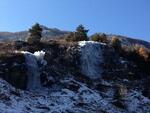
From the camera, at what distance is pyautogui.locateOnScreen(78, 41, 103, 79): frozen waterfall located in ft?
156

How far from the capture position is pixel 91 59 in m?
49.2

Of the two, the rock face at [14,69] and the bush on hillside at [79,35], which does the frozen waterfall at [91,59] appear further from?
the rock face at [14,69]

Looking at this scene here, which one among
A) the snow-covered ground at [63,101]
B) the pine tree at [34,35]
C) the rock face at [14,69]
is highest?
the pine tree at [34,35]

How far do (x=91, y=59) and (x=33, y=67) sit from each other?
26.0ft

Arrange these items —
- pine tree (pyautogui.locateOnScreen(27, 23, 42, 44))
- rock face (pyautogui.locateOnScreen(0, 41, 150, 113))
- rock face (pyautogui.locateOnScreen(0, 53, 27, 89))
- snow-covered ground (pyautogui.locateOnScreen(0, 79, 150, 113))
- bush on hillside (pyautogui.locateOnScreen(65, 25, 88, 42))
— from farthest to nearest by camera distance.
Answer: bush on hillside (pyautogui.locateOnScreen(65, 25, 88, 42)) → pine tree (pyautogui.locateOnScreen(27, 23, 42, 44)) → rock face (pyautogui.locateOnScreen(0, 53, 27, 89)) → rock face (pyautogui.locateOnScreen(0, 41, 150, 113)) → snow-covered ground (pyautogui.locateOnScreen(0, 79, 150, 113))

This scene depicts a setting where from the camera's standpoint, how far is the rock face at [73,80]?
37412 mm

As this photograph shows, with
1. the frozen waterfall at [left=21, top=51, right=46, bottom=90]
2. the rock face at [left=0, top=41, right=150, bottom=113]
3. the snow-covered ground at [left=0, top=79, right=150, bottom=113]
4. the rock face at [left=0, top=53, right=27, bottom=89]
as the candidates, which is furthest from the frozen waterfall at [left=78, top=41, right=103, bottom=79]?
the rock face at [left=0, top=53, right=27, bottom=89]

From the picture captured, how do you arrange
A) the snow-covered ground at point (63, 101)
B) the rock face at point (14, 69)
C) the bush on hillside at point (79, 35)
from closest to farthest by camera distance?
the snow-covered ground at point (63, 101) → the rock face at point (14, 69) → the bush on hillside at point (79, 35)

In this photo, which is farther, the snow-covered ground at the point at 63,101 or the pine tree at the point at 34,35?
the pine tree at the point at 34,35

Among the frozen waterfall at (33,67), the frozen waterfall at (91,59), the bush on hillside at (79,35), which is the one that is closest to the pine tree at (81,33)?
the bush on hillside at (79,35)

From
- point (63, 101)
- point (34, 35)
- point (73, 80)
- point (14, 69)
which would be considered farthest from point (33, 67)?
point (34, 35)

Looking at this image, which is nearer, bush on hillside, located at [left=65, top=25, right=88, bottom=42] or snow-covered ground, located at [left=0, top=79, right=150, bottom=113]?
snow-covered ground, located at [left=0, top=79, right=150, bottom=113]

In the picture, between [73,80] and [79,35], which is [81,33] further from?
[73,80]

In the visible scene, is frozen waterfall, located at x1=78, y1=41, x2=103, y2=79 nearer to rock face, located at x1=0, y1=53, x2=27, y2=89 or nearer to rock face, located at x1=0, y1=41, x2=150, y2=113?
rock face, located at x1=0, y1=41, x2=150, y2=113
